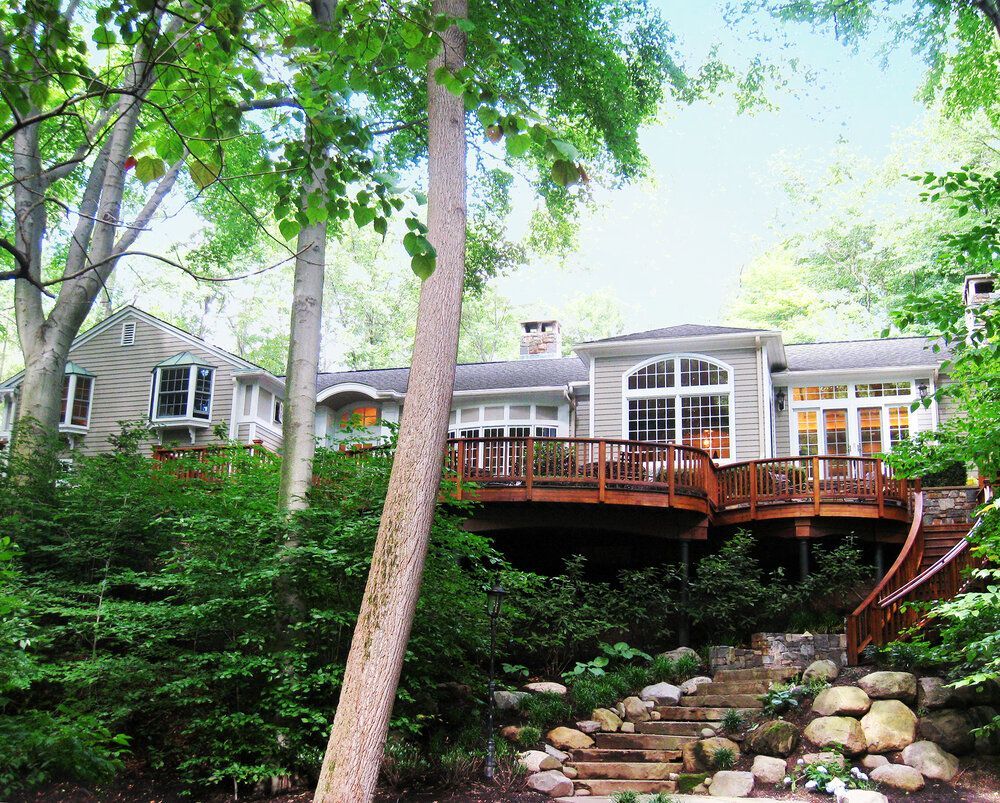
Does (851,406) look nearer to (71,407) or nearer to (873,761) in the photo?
(873,761)

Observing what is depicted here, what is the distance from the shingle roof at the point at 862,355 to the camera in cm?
1753

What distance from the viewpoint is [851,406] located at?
694 inches

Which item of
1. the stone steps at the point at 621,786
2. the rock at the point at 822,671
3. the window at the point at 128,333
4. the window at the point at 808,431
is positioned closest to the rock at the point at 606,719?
the stone steps at the point at 621,786

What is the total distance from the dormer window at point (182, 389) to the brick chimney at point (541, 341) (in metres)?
7.22

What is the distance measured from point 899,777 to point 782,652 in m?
2.67

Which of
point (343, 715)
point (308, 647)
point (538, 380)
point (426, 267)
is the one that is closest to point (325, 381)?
point (538, 380)

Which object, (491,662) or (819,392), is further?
(819,392)

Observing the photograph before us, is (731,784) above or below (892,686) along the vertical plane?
below

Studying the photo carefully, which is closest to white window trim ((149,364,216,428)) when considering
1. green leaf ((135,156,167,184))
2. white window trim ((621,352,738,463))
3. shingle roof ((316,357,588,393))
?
shingle roof ((316,357,588,393))

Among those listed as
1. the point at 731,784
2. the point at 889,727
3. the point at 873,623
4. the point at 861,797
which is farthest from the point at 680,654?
the point at 861,797

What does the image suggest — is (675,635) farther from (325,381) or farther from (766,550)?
(325,381)

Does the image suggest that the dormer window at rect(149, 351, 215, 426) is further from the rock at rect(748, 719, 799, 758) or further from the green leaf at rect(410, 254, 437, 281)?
the green leaf at rect(410, 254, 437, 281)

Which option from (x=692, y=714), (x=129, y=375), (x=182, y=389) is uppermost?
(x=129, y=375)

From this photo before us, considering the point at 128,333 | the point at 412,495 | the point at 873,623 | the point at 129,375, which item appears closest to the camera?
the point at 412,495
